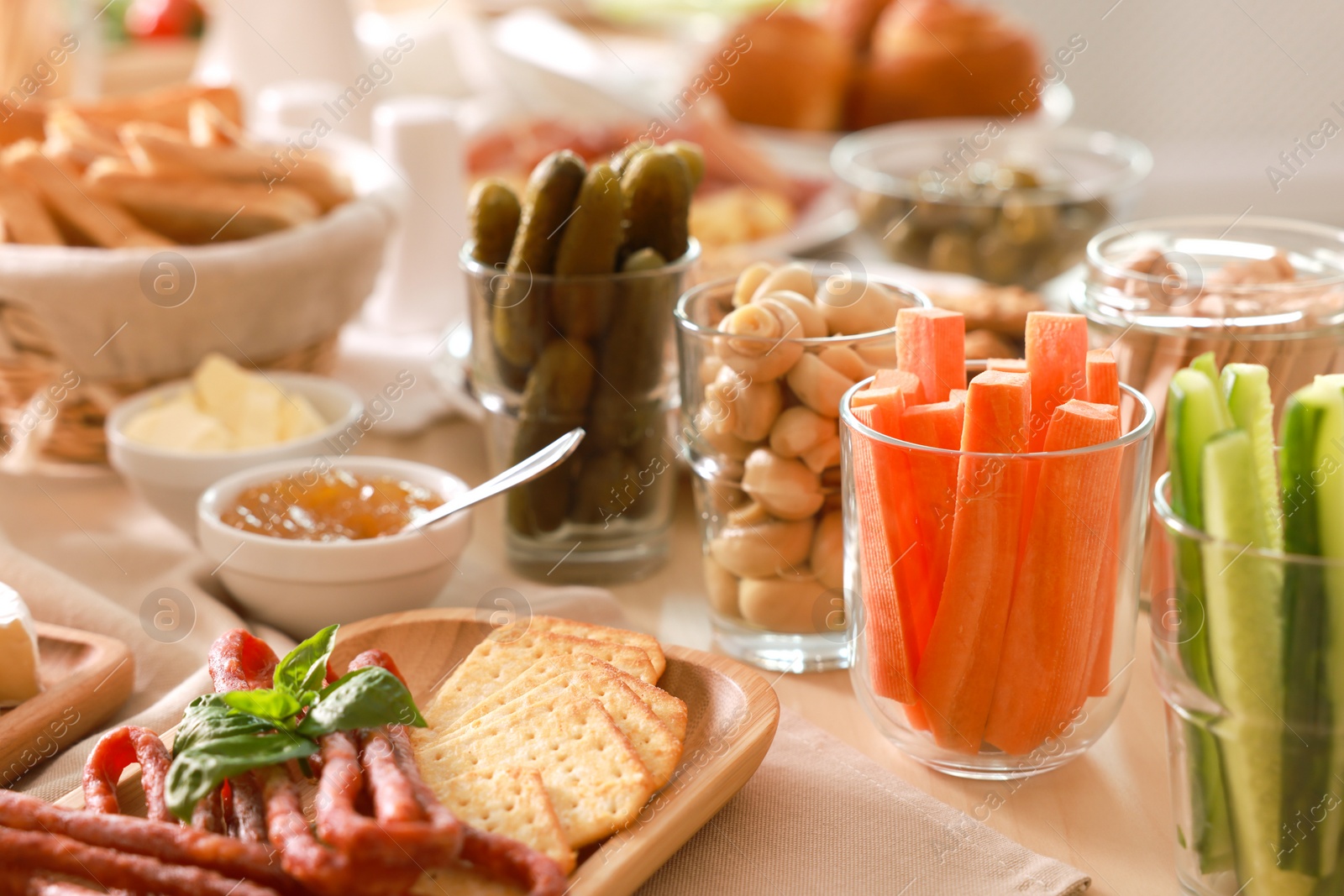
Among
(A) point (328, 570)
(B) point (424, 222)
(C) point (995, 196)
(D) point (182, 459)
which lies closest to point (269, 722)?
(A) point (328, 570)

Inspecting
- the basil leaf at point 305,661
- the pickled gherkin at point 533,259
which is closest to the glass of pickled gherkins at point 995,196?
the pickled gherkin at point 533,259

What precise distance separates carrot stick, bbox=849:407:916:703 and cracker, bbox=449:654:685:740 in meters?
0.13

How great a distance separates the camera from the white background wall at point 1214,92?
323cm

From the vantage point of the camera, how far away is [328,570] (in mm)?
911

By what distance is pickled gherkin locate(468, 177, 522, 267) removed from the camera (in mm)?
971

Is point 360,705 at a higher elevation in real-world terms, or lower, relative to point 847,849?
higher

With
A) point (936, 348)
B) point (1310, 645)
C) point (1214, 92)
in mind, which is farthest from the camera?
point (1214, 92)

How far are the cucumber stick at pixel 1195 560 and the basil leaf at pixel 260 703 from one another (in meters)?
0.49

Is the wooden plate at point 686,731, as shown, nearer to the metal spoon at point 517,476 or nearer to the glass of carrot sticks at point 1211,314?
the metal spoon at point 517,476

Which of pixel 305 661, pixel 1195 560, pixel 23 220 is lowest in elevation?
pixel 305 661

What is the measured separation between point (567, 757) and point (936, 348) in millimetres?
345

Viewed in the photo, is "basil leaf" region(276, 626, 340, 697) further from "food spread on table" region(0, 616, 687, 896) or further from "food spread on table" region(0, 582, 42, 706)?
"food spread on table" region(0, 582, 42, 706)

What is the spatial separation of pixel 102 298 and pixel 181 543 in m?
0.25

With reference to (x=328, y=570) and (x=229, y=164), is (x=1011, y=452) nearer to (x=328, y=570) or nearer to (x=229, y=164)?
(x=328, y=570)
